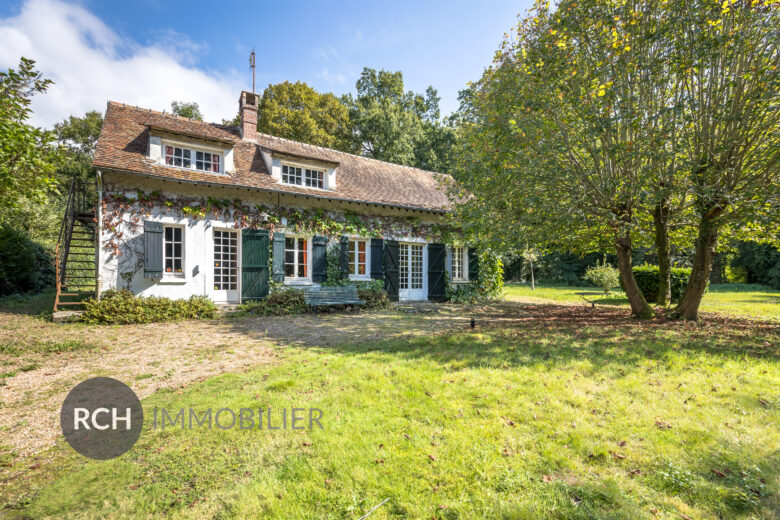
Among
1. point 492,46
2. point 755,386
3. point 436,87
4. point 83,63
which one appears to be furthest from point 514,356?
point 436,87

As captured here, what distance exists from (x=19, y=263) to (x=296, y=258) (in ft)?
33.7

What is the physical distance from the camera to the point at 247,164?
10500mm

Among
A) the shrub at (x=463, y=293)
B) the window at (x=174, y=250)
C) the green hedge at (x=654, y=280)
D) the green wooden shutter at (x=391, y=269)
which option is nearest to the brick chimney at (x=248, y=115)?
the window at (x=174, y=250)

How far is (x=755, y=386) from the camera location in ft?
12.5

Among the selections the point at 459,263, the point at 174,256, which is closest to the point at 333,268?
the point at 174,256

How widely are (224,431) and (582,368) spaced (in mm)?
4344

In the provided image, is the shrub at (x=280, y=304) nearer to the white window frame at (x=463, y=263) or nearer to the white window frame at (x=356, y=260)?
the white window frame at (x=356, y=260)

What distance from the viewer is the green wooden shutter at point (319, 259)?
34.7 ft

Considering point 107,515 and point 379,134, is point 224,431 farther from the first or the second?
point 379,134

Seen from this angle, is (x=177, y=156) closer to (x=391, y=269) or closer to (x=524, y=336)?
(x=391, y=269)

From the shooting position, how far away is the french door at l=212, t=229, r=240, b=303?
9.45 m

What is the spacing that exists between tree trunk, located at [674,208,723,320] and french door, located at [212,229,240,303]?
1171 cm

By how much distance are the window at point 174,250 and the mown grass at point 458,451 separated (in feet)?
20.3

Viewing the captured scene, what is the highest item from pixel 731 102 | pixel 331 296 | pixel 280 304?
pixel 731 102
